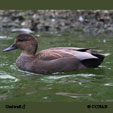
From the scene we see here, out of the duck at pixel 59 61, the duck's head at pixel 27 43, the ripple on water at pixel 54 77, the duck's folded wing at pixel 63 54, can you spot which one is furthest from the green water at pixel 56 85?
the duck's head at pixel 27 43

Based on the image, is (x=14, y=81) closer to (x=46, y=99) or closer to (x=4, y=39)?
(x=46, y=99)

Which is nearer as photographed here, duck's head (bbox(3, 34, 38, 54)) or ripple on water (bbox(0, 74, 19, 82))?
ripple on water (bbox(0, 74, 19, 82))

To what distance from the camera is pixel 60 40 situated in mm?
13969

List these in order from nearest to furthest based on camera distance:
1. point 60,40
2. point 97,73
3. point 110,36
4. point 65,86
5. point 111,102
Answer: point 111,102 → point 65,86 → point 97,73 → point 60,40 → point 110,36

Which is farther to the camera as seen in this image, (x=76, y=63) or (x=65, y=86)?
(x=76, y=63)

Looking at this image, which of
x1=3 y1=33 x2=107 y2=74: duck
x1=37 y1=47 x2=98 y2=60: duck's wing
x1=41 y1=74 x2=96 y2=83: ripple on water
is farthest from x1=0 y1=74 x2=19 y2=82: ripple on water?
x1=37 y1=47 x2=98 y2=60: duck's wing

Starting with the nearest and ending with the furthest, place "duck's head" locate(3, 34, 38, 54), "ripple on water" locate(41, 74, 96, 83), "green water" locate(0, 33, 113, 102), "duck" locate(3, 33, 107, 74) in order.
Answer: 1. "green water" locate(0, 33, 113, 102)
2. "ripple on water" locate(41, 74, 96, 83)
3. "duck" locate(3, 33, 107, 74)
4. "duck's head" locate(3, 34, 38, 54)

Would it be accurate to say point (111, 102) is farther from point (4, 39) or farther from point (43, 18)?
point (43, 18)

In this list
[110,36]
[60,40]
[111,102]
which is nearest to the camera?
[111,102]

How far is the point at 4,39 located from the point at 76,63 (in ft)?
19.7

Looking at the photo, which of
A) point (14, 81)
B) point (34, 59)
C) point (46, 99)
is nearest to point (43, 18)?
point (34, 59)

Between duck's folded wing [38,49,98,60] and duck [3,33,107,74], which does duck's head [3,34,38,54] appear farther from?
duck's folded wing [38,49,98,60]

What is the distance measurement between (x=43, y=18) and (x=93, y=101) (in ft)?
38.3

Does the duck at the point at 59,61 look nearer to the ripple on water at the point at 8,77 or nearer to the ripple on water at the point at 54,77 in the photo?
the ripple on water at the point at 54,77
